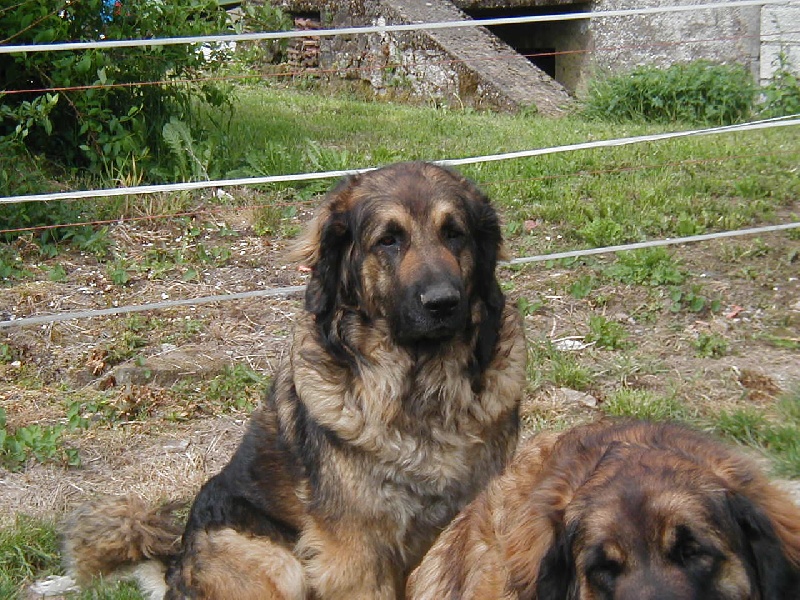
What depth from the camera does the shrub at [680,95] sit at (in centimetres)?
1121

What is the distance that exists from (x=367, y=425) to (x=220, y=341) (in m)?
2.54

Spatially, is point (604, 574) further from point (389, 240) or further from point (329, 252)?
point (329, 252)

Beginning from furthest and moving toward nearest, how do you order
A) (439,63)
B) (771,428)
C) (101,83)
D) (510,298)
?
(439,63) < (101,83) < (510,298) < (771,428)

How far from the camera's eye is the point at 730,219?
757 centimetres

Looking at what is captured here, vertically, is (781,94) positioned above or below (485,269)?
above

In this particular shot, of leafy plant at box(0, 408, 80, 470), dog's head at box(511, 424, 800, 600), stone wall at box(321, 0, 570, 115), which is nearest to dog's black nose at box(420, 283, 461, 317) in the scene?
dog's head at box(511, 424, 800, 600)

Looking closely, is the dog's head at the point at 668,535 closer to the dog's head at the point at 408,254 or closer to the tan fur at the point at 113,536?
the dog's head at the point at 408,254

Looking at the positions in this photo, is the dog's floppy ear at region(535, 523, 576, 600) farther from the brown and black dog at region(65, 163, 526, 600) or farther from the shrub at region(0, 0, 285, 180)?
the shrub at region(0, 0, 285, 180)

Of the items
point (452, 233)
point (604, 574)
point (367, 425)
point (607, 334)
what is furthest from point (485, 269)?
point (607, 334)

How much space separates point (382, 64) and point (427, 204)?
30.0ft

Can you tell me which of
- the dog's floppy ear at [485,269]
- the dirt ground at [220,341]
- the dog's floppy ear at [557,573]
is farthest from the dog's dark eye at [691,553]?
the dirt ground at [220,341]

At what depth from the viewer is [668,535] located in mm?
2773

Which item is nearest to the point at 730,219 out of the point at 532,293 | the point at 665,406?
the point at 532,293

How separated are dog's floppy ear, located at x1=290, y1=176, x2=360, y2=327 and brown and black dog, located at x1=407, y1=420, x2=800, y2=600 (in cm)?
154
